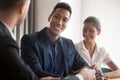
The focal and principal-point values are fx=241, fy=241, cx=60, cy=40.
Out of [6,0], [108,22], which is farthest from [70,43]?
[108,22]

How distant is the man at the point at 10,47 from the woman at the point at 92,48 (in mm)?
1657

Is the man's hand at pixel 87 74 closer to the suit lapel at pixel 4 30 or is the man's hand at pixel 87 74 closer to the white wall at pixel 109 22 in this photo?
the suit lapel at pixel 4 30

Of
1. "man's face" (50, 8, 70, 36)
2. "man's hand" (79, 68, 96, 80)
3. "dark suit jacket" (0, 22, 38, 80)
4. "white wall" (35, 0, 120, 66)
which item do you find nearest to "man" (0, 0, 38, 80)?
"dark suit jacket" (0, 22, 38, 80)

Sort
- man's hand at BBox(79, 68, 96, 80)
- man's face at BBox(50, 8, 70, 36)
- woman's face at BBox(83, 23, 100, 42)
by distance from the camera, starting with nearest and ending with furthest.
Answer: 1. man's hand at BBox(79, 68, 96, 80)
2. man's face at BBox(50, 8, 70, 36)
3. woman's face at BBox(83, 23, 100, 42)

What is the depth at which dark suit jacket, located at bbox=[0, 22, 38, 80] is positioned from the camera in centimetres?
84

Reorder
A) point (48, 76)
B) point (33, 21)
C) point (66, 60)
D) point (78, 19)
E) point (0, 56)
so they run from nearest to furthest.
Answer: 1. point (0, 56)
2. point (48, 76)
3. point (66, 60)
4. point (33, 21)
5. point (78, 19)

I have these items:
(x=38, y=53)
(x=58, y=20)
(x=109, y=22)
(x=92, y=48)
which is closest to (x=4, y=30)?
(x=38, y=53)

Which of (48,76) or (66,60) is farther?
(66,60)

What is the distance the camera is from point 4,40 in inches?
34.0

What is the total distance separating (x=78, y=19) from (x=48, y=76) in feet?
6.32

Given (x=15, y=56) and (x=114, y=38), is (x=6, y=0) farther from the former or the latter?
(x=114, y=38)

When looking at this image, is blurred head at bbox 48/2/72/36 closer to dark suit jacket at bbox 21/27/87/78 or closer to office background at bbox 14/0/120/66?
dark suit jacket at bbox 21/27/87/78

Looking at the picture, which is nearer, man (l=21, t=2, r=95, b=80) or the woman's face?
man (l=21, t=2, r=95, b=80)

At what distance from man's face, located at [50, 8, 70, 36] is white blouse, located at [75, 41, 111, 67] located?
592 millimetres
